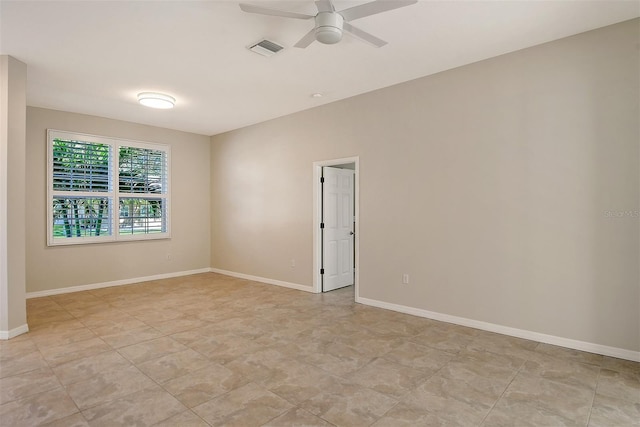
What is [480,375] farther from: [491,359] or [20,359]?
[20,359]

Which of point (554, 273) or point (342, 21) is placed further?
point (554, 273)

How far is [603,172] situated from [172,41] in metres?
4.16

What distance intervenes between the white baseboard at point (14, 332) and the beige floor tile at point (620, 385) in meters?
5.32

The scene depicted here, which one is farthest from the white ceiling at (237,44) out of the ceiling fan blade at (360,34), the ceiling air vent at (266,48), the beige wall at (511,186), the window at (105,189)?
the window at (105,189)

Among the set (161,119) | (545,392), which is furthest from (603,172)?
(161,119)

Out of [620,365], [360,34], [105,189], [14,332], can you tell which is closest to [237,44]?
[360,34]

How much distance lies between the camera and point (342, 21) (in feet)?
8.55

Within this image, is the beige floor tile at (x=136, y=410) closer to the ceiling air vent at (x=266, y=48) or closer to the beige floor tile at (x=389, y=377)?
the beige floor tile at (x=389, y=377)

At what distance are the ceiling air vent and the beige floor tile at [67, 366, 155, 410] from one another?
10.1 feet

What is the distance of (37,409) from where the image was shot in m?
2.28

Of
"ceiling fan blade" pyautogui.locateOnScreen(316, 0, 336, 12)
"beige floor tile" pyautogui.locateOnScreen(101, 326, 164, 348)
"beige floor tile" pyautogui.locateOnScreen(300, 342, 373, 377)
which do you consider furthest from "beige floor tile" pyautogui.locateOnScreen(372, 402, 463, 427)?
"ceiling fan blade" pyautogui.locateOnScreen(316, 0, 336, 12)

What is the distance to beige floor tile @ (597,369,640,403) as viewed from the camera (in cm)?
245

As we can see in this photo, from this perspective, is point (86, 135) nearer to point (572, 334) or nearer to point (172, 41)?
point (172, 41)

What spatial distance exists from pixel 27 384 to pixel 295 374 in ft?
6.65
